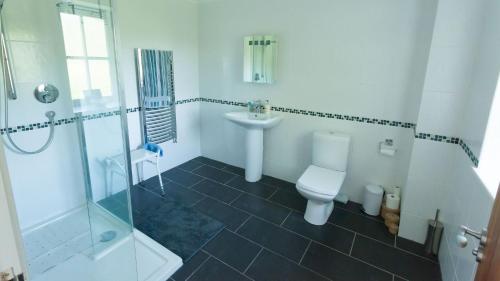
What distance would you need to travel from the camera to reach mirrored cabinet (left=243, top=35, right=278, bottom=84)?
3.04 metres

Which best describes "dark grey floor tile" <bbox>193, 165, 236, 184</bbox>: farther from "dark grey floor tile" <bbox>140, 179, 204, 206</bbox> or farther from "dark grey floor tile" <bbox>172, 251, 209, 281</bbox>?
"dark grey floor tile" <bbox>172, 251, 209, 281</bbox>

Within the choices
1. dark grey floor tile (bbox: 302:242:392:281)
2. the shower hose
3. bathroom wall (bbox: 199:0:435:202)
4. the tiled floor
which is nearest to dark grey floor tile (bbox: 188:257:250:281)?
the tiled floor

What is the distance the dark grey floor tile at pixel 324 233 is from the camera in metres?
2.30

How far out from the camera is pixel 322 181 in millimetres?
2484

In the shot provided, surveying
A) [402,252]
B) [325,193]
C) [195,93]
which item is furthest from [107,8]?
[402,252]

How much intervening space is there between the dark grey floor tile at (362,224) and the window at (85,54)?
239 cm

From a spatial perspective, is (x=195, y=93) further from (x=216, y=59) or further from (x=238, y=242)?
(x=238, y=242)

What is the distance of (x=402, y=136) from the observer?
255 centimetres

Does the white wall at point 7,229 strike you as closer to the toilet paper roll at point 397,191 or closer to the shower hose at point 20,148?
the shower hose at point 20,148

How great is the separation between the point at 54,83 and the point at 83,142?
1.84ft

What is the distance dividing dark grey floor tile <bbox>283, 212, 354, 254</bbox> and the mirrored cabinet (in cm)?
157

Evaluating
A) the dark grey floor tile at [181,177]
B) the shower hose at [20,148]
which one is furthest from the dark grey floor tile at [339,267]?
the shower hose at [20,148]

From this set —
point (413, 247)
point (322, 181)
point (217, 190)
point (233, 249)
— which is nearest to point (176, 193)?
point (217, 190)

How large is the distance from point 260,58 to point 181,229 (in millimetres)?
2010
